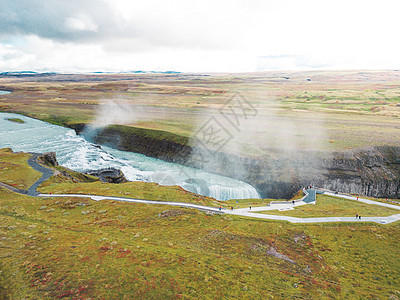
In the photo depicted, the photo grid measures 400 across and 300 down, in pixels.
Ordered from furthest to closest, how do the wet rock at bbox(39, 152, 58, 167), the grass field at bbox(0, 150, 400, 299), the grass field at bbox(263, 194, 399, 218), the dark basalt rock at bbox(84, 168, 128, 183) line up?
the wet rock at bbox(39, 152, 58, 167)
the dark basalt rock at bbox(84, 168, 128, 183)
the grass field at bbox(263, 194, 399, 218)
the grass field at bbox(0, 150, 400, 299)

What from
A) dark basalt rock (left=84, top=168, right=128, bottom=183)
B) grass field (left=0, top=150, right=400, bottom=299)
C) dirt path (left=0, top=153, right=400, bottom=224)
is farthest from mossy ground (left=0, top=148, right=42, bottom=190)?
dark basalt rock (left=84, top=168, right=128, bottom=183)

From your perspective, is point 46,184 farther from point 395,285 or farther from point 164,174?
A: point 395,285

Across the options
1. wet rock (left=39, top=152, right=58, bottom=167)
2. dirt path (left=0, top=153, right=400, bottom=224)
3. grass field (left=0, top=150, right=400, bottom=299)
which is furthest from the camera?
wet rock (left=39, top=152, right=58, bottom=167)

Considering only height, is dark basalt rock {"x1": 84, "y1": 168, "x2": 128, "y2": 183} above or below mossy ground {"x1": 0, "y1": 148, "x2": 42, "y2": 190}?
below

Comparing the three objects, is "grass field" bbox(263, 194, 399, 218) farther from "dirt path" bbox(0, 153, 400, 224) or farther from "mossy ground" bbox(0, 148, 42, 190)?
"mossy ground" bbox(0, 148, 42, 190)

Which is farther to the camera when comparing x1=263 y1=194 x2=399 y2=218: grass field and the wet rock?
the wet rock

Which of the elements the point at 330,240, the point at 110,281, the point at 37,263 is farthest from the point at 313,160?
the point at 37,263
